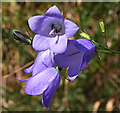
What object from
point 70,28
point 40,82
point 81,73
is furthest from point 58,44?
point 81,73

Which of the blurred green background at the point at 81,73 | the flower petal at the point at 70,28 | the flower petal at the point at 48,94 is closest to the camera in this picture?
the flower petal at the point at 70,28

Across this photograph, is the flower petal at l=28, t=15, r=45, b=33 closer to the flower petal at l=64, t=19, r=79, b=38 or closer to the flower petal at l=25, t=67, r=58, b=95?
the flower petal at l=64, t=19, r=79, b=38

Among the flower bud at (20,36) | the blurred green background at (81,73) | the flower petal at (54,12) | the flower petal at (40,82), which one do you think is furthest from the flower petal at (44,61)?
the blurred green background at (81,73)

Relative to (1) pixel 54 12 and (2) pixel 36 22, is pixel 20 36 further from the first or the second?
(1) pixel 54 12

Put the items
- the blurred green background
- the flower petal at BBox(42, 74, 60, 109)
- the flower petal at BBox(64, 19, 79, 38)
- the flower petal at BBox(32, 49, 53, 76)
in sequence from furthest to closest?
1. the blurred green background
2. the flower petal at BBox(32, 49, 53, 76)
3. the flower petal at BBox(42, 74, 60, 109)
4. the flower petal at BBox(64, 19, 79, 38)

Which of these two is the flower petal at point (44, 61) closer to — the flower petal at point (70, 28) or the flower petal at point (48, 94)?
the flower petal at point (48, 94)

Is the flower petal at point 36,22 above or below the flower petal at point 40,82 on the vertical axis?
above

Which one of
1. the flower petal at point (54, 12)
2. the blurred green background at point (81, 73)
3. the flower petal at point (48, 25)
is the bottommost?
the blurred green background at point (81, 73)

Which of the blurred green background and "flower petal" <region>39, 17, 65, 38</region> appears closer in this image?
"flower petal" <region>39, 17, 65, 38</region>

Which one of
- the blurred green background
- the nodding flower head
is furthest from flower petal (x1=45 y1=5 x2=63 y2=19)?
the blurred green background
